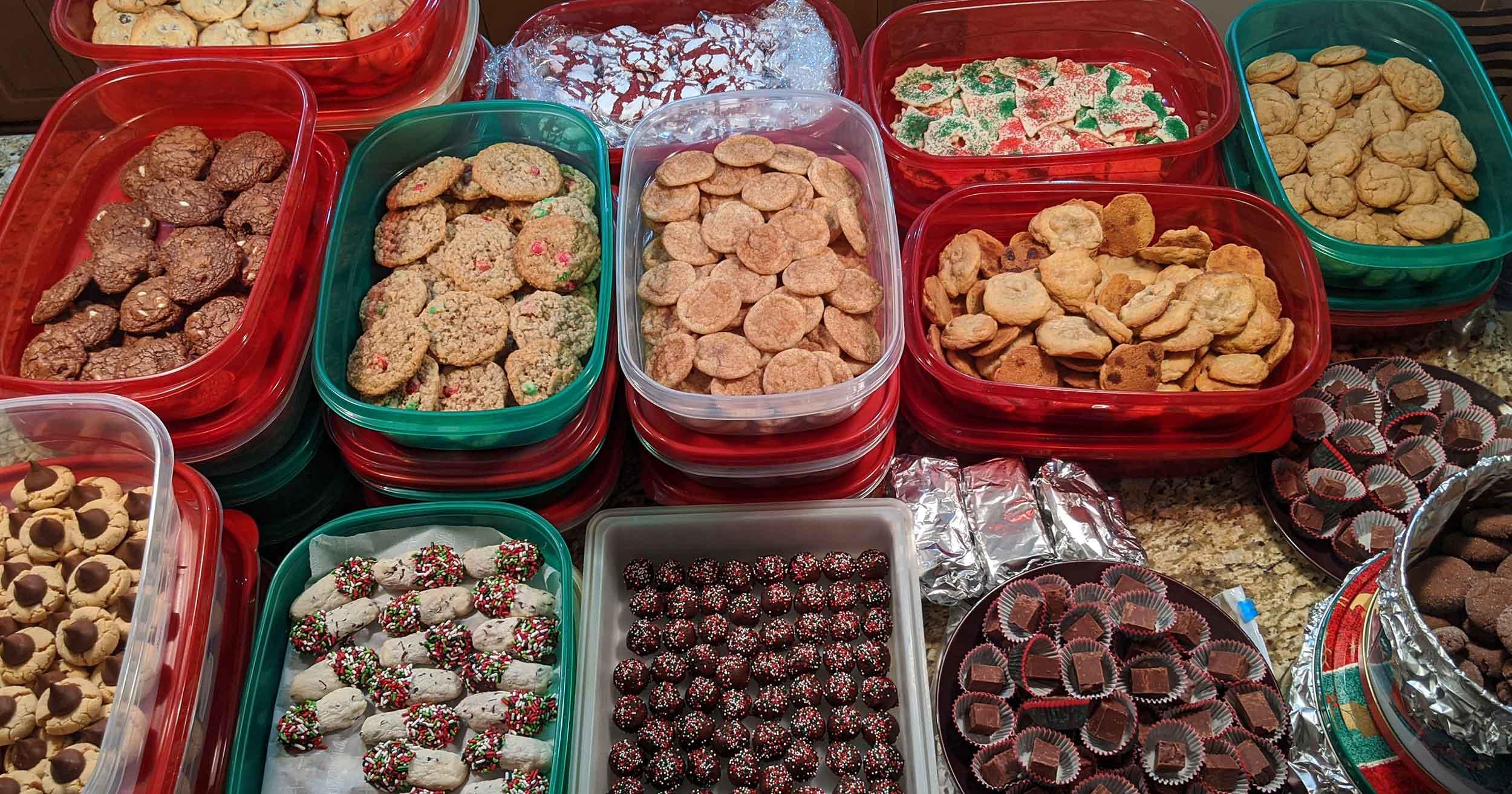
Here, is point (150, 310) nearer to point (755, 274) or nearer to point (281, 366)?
point (281, 366)

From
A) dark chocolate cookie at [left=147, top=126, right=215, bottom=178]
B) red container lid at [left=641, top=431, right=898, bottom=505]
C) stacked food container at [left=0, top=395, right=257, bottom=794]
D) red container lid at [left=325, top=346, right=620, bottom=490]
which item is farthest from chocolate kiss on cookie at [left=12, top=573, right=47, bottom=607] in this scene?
red container lid at [left=641, top=431, right=898, bottom=505]

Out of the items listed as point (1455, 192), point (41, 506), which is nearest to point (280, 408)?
point (41, 506)

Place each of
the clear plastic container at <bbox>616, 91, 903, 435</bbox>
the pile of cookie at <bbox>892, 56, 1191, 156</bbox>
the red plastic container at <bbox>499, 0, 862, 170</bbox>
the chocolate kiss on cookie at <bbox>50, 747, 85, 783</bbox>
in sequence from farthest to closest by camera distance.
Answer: the red plastic container at <bbox>499, 0, 862, 170</bbox>, the pile of cookie at <bbox>892, 56, 1191, 156</bbox>, the clear plastic container at <bbox>616, 91, 903, 435</bbox>, the chocolate kiss on cookie at <bbox>50, 747, 85, 783</bbox>

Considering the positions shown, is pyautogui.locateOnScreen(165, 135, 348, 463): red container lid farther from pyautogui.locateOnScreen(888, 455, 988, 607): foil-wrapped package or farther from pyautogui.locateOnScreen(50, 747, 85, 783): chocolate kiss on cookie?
pyautogui.locateOnScreen(888, 455, 988, 607): foil-wrapped package

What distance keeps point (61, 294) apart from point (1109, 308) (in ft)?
6.17

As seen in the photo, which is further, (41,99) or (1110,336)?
(41,99)

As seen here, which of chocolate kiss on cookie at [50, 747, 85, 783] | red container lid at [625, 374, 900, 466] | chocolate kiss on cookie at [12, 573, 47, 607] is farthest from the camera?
red container lid at [625, 374, 900, 466]

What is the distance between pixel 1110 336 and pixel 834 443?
562mm

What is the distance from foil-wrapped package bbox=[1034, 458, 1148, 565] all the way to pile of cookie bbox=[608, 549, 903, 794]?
33 centimetres

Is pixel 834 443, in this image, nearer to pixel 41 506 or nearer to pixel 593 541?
pixel 593 541

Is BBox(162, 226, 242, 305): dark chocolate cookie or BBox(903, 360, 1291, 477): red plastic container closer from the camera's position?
BBox(162, 226, 242, 305): dark chocolate cookie

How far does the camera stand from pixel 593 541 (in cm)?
175

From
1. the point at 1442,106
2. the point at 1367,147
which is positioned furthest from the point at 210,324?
the point at 1442,106

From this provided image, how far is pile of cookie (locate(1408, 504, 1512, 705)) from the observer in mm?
1234
